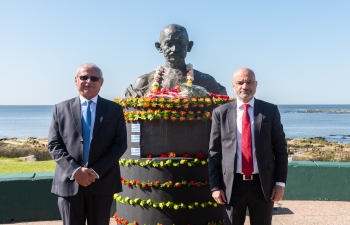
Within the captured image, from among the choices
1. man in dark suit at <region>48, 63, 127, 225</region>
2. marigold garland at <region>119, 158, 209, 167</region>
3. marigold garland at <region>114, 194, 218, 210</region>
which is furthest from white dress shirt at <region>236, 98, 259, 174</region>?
marigold garland at <region>114, 194, 218, 210</region>

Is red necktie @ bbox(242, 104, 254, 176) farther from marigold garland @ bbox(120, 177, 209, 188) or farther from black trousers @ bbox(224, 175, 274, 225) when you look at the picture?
marigold garland @ bbox(120, 177, 209, 188)

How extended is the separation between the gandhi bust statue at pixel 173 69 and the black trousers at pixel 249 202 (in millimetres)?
2408

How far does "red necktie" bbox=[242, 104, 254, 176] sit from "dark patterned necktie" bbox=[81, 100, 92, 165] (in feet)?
4.52

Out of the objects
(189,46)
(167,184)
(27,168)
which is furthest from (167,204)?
(27,168)

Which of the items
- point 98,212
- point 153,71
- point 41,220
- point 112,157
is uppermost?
point 153,71

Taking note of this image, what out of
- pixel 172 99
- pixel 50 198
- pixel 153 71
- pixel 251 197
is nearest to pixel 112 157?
pixel 251 197

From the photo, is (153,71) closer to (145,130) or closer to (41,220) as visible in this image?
(145,130)

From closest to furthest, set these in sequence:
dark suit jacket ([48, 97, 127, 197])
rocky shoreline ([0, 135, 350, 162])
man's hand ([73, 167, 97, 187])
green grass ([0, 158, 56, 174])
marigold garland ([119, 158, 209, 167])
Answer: man's hand ([73, 167, 97, 187]), dark suit jacket ([48, 97, 127, 197]), marigold garland ([119, 158, 209, 167]), green grass ([0, 158, 56, 174]), rocky shoreline ([0, 135, 350, 162])

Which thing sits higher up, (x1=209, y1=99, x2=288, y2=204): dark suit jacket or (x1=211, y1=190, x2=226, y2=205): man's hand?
(x1=209, y1=99, x2=288, y2=204): dark suit jacket

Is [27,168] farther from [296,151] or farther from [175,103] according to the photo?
[296,151]

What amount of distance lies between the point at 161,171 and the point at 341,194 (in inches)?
154

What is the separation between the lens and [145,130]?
5.27m

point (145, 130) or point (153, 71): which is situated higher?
point (153, 71)

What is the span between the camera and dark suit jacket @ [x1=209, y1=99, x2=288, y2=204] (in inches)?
144
